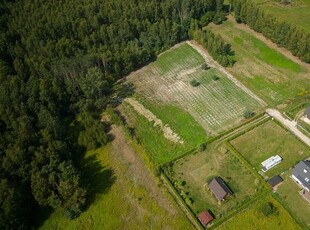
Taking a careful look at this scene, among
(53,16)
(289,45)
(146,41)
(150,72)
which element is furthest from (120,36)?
(289,45)

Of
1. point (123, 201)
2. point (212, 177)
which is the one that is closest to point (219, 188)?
point (212, 177)

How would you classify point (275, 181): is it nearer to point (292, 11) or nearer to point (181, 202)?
point (181, 202)

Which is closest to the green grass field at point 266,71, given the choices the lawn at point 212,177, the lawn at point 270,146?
the lawn at point 270,146

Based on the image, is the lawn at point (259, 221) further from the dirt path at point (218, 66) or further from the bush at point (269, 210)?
the dirt path at point (218, 66)

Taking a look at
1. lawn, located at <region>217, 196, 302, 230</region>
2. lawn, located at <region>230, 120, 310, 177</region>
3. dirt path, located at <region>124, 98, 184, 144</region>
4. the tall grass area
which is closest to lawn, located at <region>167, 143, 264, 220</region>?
lawn, located at <region>217, 196, 302, 230</region>

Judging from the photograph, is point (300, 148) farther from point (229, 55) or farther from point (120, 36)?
point (120, 36)

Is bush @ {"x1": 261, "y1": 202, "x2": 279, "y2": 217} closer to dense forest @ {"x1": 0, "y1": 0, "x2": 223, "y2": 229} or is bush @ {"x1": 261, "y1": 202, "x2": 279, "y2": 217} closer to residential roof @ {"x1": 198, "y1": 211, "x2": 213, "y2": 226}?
residential roof @ {"x1": 198, "y1": 211, "x2": 213, "y2": 226}
